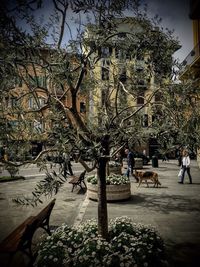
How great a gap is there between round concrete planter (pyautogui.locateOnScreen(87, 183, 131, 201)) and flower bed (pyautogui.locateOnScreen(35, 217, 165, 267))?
5.00 meters

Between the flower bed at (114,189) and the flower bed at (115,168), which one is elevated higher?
the flower bed at (115,168)

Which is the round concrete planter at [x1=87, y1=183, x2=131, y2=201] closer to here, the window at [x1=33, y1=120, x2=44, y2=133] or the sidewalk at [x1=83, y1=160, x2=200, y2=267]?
the sidewalk at [x1=83, y1=160, x2=200, y2=267]

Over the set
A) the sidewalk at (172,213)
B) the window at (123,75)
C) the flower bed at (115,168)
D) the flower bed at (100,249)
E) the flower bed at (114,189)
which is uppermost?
the window at (123,75)

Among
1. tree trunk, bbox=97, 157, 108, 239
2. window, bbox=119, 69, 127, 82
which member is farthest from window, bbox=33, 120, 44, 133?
window, bbox=119, 69, 127, 82

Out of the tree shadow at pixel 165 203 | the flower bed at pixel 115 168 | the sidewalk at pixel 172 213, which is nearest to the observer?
the sidewalk at pixel 172 213

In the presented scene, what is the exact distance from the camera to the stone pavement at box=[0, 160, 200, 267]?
6.78 m

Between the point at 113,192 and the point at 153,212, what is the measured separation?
2044 millimetres

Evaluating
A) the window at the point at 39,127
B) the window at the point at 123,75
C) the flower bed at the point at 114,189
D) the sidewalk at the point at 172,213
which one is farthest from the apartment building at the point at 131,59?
the flower bed at the point at 114,189

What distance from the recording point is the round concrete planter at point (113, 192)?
11.3 m

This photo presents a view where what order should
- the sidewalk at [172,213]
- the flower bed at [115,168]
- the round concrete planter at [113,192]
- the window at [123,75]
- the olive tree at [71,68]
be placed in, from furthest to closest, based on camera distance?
the flower bed at [115,168]
the round concrete planter at [113,192]
the window at [123,75]
the sidewalk at [172,213]
the olive tree at [71,68]

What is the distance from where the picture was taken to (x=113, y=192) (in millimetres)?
11305

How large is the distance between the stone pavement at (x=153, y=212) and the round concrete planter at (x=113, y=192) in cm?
26

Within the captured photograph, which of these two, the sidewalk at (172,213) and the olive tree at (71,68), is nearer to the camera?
the olive tree at (71,68)

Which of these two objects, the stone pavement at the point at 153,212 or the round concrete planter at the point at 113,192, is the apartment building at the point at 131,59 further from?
the round concrete planter at the point at 113,192
